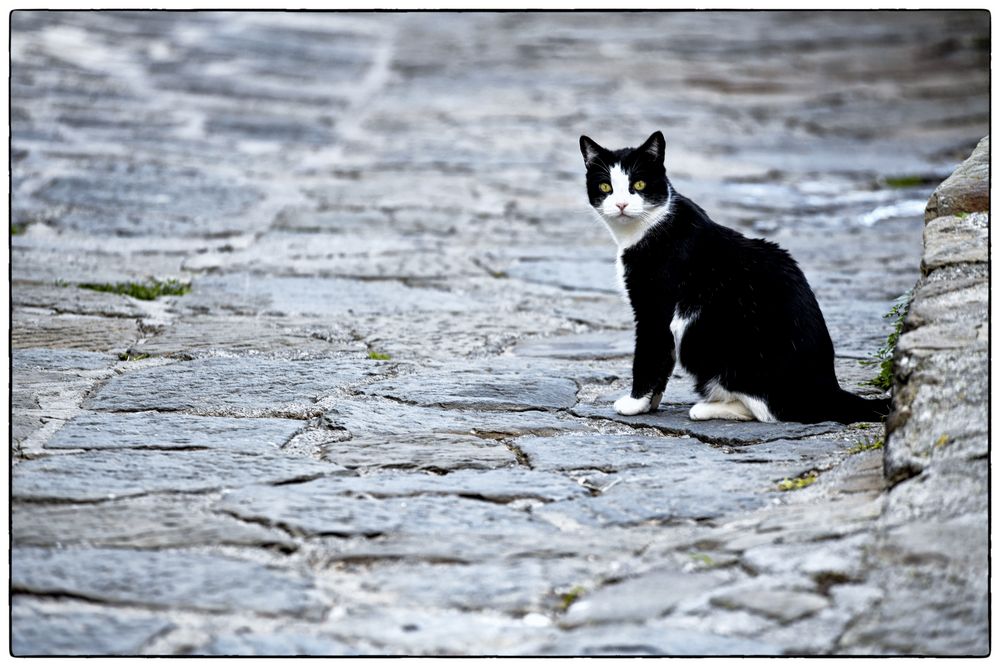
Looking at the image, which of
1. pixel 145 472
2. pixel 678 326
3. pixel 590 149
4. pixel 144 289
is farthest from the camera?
pixel 144 289

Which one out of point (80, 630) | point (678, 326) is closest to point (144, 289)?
point (678, 326)

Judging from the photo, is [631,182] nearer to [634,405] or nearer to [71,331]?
[634,405]

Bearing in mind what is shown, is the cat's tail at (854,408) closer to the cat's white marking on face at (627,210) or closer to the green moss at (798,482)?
the green moss at (798,482)

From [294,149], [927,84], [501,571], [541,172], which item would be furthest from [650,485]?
[927,84]

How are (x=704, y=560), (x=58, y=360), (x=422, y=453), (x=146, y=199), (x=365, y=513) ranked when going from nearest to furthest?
(x=704, y=560) < (x=365, y=513) < (x=422, y=453) < (x=58, y=360) < (x=146, y=199)

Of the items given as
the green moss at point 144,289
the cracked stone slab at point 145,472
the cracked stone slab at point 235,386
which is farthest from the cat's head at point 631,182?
the green moss at point 144,289

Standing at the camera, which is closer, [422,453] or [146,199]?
[422,453]

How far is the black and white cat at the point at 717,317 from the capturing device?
375 cm

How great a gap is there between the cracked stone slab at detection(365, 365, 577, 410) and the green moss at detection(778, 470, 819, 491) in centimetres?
101

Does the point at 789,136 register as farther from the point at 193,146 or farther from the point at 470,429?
the point at 470,429

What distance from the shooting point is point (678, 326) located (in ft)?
12.8

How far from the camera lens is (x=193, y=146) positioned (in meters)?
9.23

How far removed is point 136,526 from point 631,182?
198cm

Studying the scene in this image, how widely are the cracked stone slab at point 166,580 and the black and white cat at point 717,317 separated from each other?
5.19 feet
